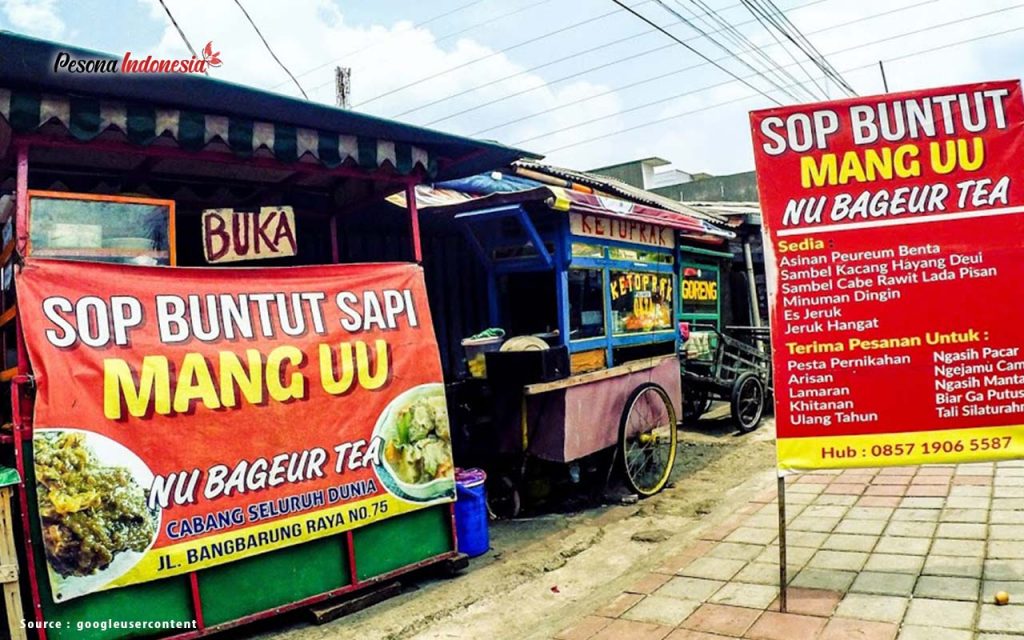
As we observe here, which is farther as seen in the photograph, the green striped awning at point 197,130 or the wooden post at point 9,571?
the green striped awning at point 197,130

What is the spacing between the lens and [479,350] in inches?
246

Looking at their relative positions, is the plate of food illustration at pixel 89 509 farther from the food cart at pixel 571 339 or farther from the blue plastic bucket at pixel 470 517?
the food cart at pixel 571 339

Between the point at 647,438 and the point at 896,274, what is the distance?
352 cm

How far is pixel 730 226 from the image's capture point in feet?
36.0

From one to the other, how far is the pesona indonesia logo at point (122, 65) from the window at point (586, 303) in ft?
11.8

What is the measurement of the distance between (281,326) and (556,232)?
9.27 feet

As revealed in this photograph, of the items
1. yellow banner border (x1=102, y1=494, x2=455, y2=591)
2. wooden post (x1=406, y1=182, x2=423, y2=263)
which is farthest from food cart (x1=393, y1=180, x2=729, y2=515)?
yellow banner border (x1=102, y1=494, x2=455, y2=591)

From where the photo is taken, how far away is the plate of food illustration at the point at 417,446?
188 inches

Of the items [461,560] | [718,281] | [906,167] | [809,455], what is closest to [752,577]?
[809,455]

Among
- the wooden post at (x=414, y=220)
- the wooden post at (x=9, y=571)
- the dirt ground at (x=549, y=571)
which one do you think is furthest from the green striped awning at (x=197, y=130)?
the dirt ground at (x=549, y=571)

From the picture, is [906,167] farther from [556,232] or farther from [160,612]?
[160,612]

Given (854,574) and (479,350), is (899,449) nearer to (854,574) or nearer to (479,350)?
(854,574)

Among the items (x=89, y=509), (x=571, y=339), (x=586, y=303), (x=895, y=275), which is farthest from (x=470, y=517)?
(x=895, y=275)

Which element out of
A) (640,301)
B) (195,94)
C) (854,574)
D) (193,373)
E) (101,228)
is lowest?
(854,574)
